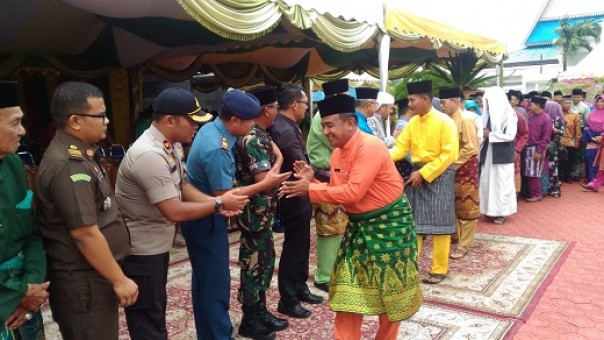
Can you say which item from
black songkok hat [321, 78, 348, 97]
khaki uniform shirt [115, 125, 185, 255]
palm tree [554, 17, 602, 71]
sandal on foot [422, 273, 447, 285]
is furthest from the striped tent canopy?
palm tree [554, 17, 602, 71]

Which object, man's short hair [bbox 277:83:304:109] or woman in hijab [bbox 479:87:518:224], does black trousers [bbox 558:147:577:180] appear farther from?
man's short hair [bbox 277:83:304:109]

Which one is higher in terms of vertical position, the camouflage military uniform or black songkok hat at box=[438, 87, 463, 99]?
black songkok hat at box=[438, 87, 463, 99]

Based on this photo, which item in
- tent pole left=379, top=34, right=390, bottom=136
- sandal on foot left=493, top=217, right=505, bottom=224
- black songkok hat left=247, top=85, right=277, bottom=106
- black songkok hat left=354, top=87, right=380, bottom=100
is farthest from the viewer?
sandal on foot left=493, top=217, right=505, bottom=224

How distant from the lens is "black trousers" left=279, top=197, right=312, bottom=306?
356 centimetres

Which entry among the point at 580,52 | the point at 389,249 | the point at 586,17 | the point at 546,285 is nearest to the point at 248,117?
the point at 389,249

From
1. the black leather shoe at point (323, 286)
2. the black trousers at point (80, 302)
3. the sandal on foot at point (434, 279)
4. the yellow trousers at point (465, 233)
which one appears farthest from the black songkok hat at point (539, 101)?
the black trousers at point (80, 302)

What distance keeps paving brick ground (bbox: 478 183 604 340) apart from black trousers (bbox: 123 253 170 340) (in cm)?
233

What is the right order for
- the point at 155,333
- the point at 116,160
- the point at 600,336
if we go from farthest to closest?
the point at 116,160 → the point at 600,336 → the point at 155,333

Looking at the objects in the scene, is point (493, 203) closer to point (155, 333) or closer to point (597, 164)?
point (597, 164)

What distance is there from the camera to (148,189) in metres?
2.16

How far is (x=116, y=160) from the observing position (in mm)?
6121

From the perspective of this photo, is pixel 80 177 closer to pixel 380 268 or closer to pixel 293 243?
pixel 380 268

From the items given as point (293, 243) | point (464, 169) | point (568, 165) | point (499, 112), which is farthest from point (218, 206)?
point (568, 165)

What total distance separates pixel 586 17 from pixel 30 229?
45.2 metres
